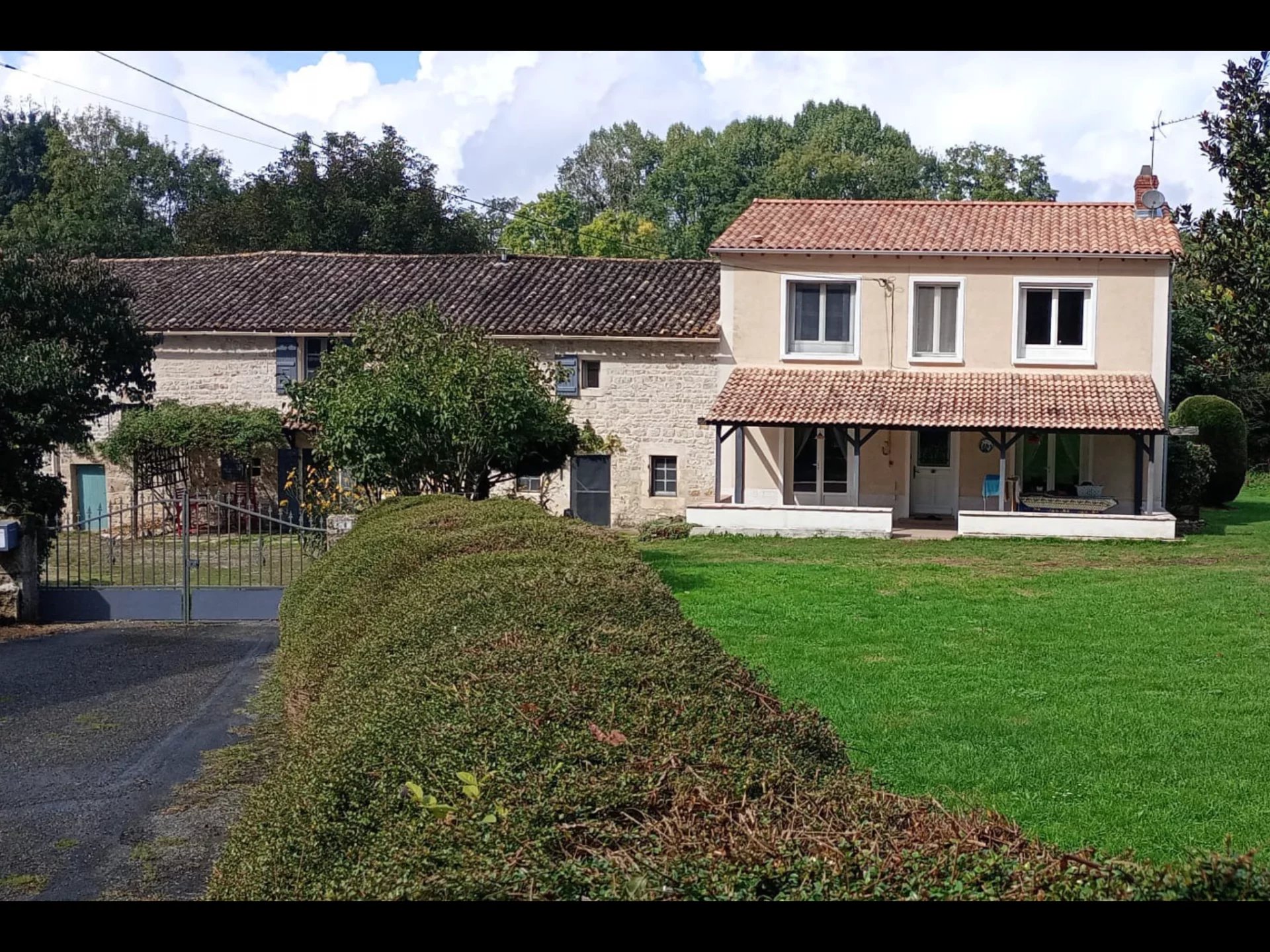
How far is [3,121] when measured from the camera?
213ft

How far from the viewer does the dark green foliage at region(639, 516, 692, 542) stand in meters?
24.8

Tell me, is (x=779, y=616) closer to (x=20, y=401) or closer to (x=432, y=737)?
(x=432, y=737)

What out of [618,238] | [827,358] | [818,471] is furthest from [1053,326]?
[618,238]

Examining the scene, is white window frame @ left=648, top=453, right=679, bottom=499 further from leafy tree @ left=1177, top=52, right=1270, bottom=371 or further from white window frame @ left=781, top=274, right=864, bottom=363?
leafy tree @ left=1177, top=52, right=1270, bottom=371

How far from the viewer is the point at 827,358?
88.8 ft

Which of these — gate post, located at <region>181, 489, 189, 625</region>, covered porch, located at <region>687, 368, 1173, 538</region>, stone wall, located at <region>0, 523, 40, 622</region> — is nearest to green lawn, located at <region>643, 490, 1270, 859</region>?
covered porch, located at <region>687, 368, 1173, 538</region>

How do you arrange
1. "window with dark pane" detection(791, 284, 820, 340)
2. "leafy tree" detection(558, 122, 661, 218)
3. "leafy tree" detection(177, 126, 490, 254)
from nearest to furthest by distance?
"window with dark pane" detection(791, 284, 820, 340) < "leafy tree" detection(177, 126, 490, 254) < "leafy tree" detection(558, 122, 661, 218)

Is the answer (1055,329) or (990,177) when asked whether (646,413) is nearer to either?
(1055,329)

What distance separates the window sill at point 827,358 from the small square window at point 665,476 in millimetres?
3486

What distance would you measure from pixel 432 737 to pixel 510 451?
42.8ft

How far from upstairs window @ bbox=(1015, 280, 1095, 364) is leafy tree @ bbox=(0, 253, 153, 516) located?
1663cm

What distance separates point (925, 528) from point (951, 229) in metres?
6.17

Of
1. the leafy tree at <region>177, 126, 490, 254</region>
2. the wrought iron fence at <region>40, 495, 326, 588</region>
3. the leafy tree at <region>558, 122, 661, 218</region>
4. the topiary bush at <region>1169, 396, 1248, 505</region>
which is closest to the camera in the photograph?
the wrought iron fence at <region>40, 495, 326, 588</region>

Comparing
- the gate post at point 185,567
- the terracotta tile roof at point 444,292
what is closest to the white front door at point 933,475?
the terracotta tile roof at point 444,292
